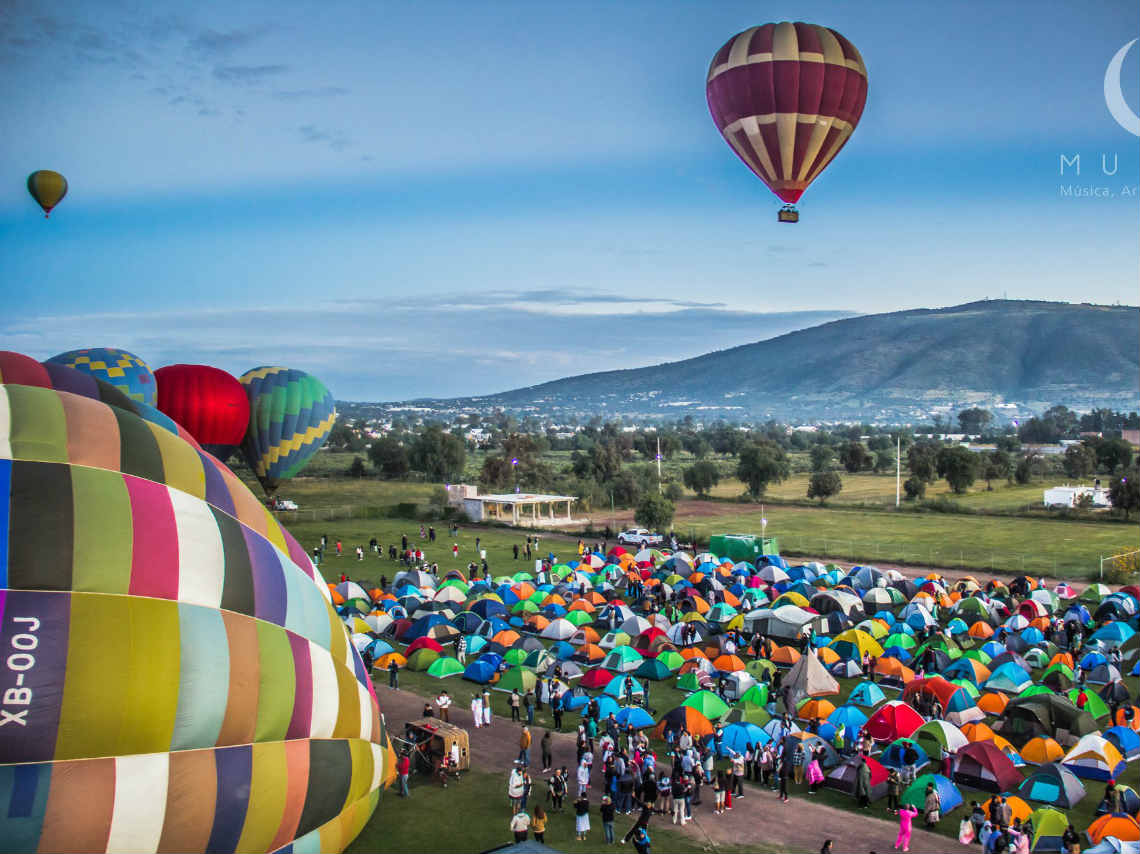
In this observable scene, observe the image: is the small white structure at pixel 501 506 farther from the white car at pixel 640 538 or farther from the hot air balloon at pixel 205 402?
the hot air balloon at pixel 205 402

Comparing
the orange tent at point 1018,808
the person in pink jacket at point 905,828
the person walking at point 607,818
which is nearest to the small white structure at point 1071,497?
the orange tent at point 1018,808

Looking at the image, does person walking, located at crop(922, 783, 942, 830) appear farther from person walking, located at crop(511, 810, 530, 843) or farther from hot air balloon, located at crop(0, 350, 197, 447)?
hot air balloon, located at crop(0, 350, 197, 447)

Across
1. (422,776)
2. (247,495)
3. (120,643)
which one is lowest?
(422,776)

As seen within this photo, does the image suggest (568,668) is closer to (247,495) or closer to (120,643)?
(247,495)

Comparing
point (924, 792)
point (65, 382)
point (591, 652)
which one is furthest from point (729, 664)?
point (65, 382)

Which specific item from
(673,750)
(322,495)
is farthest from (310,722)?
(322,495)

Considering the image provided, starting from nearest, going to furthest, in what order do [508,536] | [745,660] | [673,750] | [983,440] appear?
[673,750] → [745,660] → [508,536] → [983,440]
